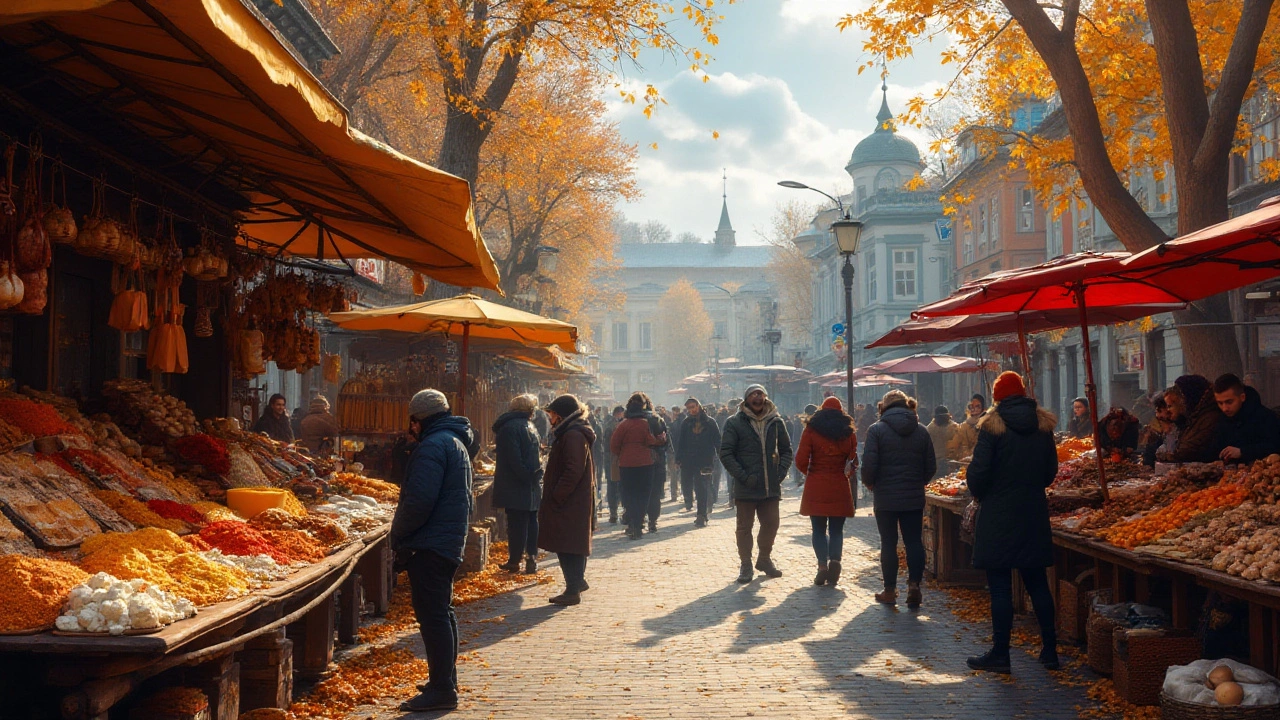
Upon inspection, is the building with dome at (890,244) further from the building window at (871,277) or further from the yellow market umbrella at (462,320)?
the yellow market umbrella at (462,320)

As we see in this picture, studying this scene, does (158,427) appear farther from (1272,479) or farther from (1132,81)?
(1132,81)

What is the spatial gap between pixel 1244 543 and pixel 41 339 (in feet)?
25.8

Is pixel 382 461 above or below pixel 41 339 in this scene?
below

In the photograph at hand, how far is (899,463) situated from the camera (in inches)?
438

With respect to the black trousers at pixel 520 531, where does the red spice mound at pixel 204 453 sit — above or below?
above

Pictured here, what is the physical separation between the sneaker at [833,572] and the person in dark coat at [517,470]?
3.13 m

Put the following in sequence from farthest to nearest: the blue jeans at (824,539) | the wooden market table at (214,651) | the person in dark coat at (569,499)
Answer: the blue jeans at (824,539), the person in dark coat at (569,499), the wooden market table at (214,651)

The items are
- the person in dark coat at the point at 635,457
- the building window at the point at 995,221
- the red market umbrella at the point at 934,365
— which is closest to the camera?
the person in dark coat at the point at 635,457

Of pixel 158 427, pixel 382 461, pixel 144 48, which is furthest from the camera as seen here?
pixel 382 461

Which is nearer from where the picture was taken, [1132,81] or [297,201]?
[297,201]

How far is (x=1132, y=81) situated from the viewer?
1565 cm

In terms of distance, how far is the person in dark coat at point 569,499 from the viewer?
11.5 m

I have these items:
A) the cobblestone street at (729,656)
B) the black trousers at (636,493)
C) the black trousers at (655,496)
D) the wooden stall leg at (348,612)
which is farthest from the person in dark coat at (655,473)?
the wooden stall leg at (348,612)

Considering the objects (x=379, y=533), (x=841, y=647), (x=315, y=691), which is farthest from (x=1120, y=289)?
(x=315, y=691)
